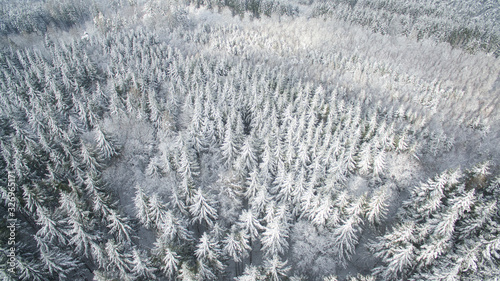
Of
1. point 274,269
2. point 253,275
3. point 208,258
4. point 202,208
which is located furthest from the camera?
point 202,208

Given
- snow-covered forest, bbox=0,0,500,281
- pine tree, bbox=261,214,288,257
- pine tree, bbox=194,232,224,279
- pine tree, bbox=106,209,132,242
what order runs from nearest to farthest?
pine tree, bbox=194,232,224,279
snow-covered forest, bbox=0,0,500,281
pine tree, bbox=106,209,132,242
pine tree, bbox=261,214,288,257

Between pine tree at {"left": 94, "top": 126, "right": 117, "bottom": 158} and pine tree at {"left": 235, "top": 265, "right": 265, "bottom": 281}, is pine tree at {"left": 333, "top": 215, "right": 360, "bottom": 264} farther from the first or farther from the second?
pine tree at {"left": 94, "top": 126, "right": 117, "bottom": 158}

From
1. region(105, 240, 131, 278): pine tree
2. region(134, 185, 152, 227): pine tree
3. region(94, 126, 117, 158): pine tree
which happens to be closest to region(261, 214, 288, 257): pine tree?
region(134, 185, 152, 227): pine tree

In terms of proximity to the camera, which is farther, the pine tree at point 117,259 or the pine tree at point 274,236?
the pine tree at point 274,236

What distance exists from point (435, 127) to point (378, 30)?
70.7 metres

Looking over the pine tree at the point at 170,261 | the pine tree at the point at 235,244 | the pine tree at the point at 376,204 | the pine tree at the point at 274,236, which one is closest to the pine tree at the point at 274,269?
the pine tree at the point at 274,236

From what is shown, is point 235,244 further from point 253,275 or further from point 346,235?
point 346,235

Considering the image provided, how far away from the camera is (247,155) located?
40031mm

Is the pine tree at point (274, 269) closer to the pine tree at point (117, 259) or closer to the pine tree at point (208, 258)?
the pine tree at point (208, 258)

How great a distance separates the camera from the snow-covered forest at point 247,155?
2473 cm

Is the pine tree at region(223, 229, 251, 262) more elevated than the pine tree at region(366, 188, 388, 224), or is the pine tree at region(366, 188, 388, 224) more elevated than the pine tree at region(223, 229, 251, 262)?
the pine tree at region(366, 188, 388, 224)

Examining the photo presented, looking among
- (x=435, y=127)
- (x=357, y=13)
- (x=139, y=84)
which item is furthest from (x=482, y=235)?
(x=357, y=13)

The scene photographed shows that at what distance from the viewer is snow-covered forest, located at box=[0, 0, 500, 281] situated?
24.7 m

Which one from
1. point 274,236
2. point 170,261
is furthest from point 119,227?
point 274,236
